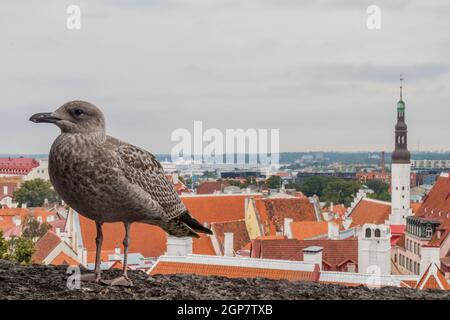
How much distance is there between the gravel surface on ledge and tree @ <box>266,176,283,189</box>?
3823 cm

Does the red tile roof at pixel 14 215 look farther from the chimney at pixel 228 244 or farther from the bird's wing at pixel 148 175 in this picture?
the bird's wing at pixel 148 175

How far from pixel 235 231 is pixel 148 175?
70.8 feet

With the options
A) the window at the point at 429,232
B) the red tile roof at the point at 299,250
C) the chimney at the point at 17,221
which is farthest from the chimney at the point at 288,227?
the chimney at the point at 17,221

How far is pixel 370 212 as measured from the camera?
37031 mm

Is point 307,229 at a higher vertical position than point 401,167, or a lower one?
lower

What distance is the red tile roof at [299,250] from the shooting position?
19.0m

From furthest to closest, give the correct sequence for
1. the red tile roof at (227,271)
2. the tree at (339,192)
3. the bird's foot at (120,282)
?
1. the tree at (339,192)
2. the red tile roof at (227,271)
3. the bird's foot at (120,282)

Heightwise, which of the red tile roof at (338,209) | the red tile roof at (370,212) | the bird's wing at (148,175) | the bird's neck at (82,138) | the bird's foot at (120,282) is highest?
the bird's neck at (82,138)

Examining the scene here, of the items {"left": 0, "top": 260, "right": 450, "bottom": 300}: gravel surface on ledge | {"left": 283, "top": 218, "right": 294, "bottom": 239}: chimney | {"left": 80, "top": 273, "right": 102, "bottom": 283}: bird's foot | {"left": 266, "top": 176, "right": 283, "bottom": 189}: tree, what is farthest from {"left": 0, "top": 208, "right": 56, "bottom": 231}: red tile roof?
{"left": 80, "top": 273, "right": 102, "bottom": 283}: bird's foot

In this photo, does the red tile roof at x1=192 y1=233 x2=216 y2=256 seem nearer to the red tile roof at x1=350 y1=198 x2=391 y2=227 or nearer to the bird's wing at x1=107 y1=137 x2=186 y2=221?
the red tile roof at x1=350 y1=198 x2=391 y2=227

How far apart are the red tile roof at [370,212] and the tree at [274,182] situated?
251 inches

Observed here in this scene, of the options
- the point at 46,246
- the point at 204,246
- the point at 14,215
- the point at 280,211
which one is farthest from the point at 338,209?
the point at 46,246

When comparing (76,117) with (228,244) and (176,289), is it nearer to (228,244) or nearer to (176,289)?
(176,289)
